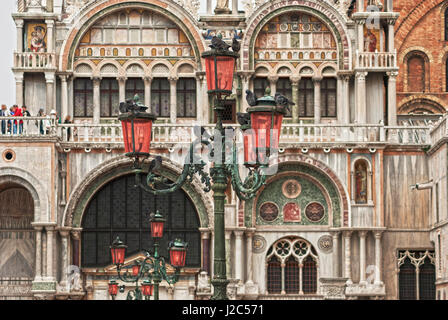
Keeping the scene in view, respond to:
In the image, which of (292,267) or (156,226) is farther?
(292,267)

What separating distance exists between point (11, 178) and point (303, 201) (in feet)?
36.5

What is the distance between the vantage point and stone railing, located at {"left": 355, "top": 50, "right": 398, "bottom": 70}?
43.9 m

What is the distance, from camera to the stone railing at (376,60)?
4394 centimetres

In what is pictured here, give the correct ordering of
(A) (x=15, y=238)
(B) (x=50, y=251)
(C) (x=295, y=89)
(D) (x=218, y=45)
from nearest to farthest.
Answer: (D) (x=218, y=45) → (B) (x=50, y=251) → (A) (x=15, y=238) → (C) (x=295, y=89)

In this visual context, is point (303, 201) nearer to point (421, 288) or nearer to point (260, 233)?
point (260, 233)

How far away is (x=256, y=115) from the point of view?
1767 centimetres

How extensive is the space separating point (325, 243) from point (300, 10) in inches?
372

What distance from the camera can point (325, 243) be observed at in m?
42.5

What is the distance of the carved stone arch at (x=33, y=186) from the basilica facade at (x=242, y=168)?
0.17 ft

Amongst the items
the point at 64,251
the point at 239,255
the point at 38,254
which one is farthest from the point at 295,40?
the point at 38,254

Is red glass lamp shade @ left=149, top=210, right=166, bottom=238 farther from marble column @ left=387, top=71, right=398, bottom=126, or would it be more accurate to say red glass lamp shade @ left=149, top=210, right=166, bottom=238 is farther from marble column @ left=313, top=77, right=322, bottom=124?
marble column @ left=387, top=71, right=398, bottom=126

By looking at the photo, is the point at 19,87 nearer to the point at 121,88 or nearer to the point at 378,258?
the point at 121,88
